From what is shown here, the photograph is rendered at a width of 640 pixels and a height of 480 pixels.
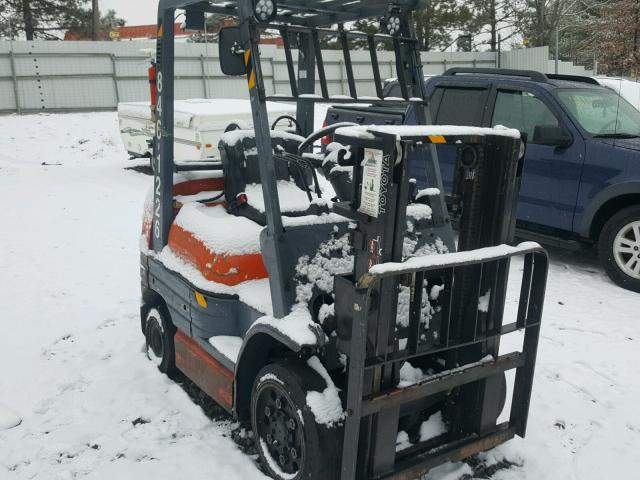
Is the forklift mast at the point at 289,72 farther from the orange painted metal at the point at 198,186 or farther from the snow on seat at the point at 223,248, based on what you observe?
the snow on seat at the point at 223,248

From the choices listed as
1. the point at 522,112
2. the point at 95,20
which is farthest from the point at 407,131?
the point at 95,20

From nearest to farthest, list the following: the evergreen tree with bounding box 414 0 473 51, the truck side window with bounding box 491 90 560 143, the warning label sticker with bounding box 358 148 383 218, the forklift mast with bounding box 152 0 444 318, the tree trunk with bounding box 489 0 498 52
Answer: the warning label sticker with bounding box 358 148 383 218
the forklift mast with bounding box 152 0 444 318
the truck side window with bounding box 491 90 560 143
the evergreen tree with bounding box 414 0 473 51
the tree trunk with bounding box 489 0 498 52

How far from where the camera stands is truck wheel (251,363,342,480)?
296 centimetres

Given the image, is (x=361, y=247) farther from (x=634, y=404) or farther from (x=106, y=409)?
(x=634, y=404)

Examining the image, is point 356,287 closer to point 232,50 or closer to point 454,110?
point 232,50

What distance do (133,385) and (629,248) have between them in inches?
203

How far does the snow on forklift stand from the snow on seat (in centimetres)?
1

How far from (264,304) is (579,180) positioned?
457 centimetres

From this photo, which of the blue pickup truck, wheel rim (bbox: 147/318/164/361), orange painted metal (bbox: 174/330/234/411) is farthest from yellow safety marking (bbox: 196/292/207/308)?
the blue pickup truck

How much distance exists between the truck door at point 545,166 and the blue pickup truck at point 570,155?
1cm

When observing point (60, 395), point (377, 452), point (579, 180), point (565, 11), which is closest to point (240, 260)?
point (377, 452)

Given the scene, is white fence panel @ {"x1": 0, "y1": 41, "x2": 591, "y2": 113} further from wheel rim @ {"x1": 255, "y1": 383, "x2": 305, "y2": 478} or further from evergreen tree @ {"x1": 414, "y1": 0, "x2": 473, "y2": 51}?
wheel rim @ {"x1": 255, "y1": 383, "x2": 305, "y2": 478}

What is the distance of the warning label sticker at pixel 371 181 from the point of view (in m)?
2.67

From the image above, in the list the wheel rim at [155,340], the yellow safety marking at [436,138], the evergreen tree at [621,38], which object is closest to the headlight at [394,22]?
the yellow safety marking at [436,138]
